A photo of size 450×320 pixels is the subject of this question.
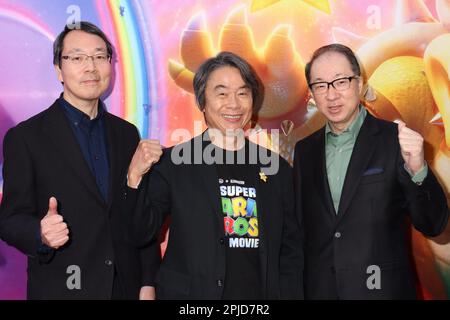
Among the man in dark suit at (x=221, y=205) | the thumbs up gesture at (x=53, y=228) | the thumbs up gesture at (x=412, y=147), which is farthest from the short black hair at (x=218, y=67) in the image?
the thumbs up gesture at (x=53, y=228)

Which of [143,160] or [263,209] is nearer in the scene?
[143,160]

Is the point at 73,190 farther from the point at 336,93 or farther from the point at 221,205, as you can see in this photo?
the point at 336,93

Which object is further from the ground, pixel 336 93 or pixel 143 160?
pixel 336 93

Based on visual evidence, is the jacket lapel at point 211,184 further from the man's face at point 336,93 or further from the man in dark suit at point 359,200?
the man's face at point 336,93

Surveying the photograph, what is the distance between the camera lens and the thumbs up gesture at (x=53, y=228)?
2.20 meters

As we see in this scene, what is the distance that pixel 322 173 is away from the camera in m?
2.52

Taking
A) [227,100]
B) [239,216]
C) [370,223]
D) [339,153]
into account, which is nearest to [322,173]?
[339,153]

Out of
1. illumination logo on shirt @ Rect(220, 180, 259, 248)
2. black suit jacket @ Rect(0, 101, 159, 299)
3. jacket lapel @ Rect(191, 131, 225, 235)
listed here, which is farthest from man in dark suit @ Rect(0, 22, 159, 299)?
illumination logo on shirt @ Rect(220, 180, 259, 248)

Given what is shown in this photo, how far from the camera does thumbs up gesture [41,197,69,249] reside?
2199mm

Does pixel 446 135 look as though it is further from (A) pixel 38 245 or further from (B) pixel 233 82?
(A) pixel 38 245

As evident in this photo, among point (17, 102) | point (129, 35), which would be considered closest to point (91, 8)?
point (129, 35)

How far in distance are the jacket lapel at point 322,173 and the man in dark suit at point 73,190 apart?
2.87ft

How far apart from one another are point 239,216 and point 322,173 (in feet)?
1.41

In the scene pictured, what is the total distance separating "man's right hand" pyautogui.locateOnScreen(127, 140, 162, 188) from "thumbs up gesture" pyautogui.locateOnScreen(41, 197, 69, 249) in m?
0.32
